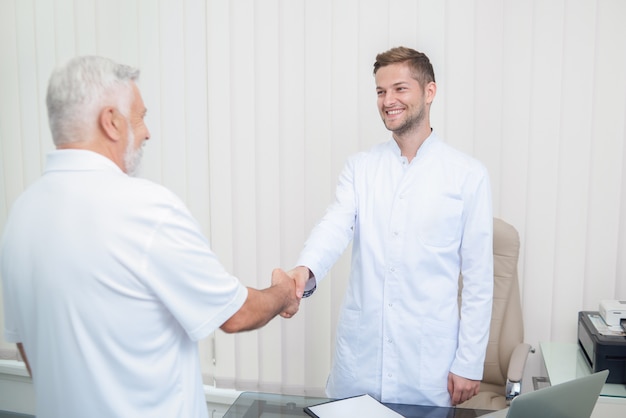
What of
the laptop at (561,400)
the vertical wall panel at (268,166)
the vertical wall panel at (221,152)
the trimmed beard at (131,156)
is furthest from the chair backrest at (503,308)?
the trimmed beard at (131,156)

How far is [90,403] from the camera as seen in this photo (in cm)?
119

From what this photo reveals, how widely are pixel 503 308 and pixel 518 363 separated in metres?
0.23

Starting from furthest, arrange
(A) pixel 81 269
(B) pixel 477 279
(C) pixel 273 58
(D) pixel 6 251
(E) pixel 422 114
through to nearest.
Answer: (C) pixel 273 58 < (E) pixel 422 114 < (B) pixel 477 279 < (D) pixel 6 251 < (A) pixel 81 269

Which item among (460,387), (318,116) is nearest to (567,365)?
(460,387)

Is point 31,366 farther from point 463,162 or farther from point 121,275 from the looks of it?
point 463,162

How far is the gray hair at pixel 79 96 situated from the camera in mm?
1180

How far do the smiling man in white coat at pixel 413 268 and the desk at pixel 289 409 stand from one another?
0.96ft

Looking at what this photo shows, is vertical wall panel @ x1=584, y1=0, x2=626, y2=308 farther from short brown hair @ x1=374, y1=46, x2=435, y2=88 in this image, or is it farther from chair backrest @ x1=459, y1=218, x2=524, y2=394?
short brown hair @ x1=374, y1=46, x2=435, y2=88

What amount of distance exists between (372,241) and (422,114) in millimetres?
478

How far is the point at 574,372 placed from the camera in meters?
2.15

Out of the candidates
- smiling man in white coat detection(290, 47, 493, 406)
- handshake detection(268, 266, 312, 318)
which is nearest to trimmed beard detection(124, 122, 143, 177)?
handshake detection(268, 266, 312, 318)

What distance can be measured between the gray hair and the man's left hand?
1.33 metres

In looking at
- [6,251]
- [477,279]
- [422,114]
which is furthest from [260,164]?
[6,251]

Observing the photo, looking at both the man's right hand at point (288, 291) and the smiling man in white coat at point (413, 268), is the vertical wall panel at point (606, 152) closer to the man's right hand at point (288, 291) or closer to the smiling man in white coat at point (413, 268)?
the smiling man in white coat at point (413, 268)
